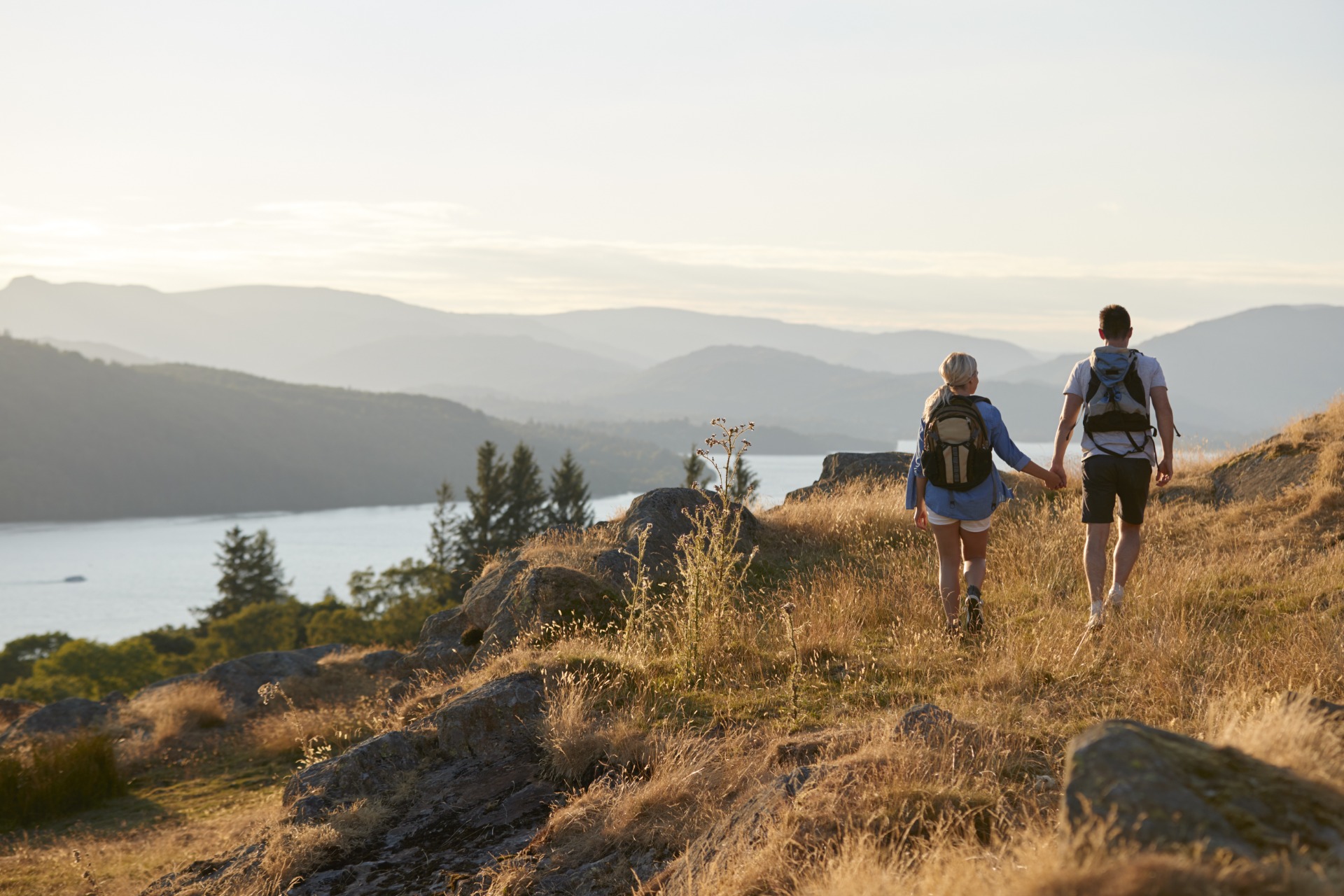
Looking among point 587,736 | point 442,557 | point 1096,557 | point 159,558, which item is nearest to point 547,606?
point 587,736

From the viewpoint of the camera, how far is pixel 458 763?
5730 millimetres

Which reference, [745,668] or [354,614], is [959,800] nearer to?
[745,668]

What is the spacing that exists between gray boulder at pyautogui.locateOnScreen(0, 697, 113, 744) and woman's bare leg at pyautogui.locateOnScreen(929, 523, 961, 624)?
14.1m

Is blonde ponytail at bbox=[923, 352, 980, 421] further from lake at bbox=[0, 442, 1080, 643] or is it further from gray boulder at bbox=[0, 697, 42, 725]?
lake at bbox=[0, 442, 1080, 643]

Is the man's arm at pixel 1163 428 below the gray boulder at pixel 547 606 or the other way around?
the other way around

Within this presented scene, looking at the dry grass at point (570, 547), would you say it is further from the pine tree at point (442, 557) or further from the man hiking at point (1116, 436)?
the pine tree at point (442, 557)

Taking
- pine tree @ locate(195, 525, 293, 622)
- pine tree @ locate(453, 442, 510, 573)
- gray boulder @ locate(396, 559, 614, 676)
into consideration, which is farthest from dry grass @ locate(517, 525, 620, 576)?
pine tree @ locate(195, 525, 293, 622)

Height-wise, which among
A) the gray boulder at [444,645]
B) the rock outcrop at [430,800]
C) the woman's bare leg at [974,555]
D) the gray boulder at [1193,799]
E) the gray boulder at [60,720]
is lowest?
the gray boulder at [60,720]

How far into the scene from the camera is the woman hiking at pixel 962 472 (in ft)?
19.7

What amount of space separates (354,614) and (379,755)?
160 feet

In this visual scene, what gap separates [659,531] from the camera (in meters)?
9.88

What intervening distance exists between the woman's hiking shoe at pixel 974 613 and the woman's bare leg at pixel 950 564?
0.11m

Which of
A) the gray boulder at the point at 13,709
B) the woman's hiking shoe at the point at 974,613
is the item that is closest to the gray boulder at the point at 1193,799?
the woman's hiking shoe at the point at 974,613

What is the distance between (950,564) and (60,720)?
15839 mm
